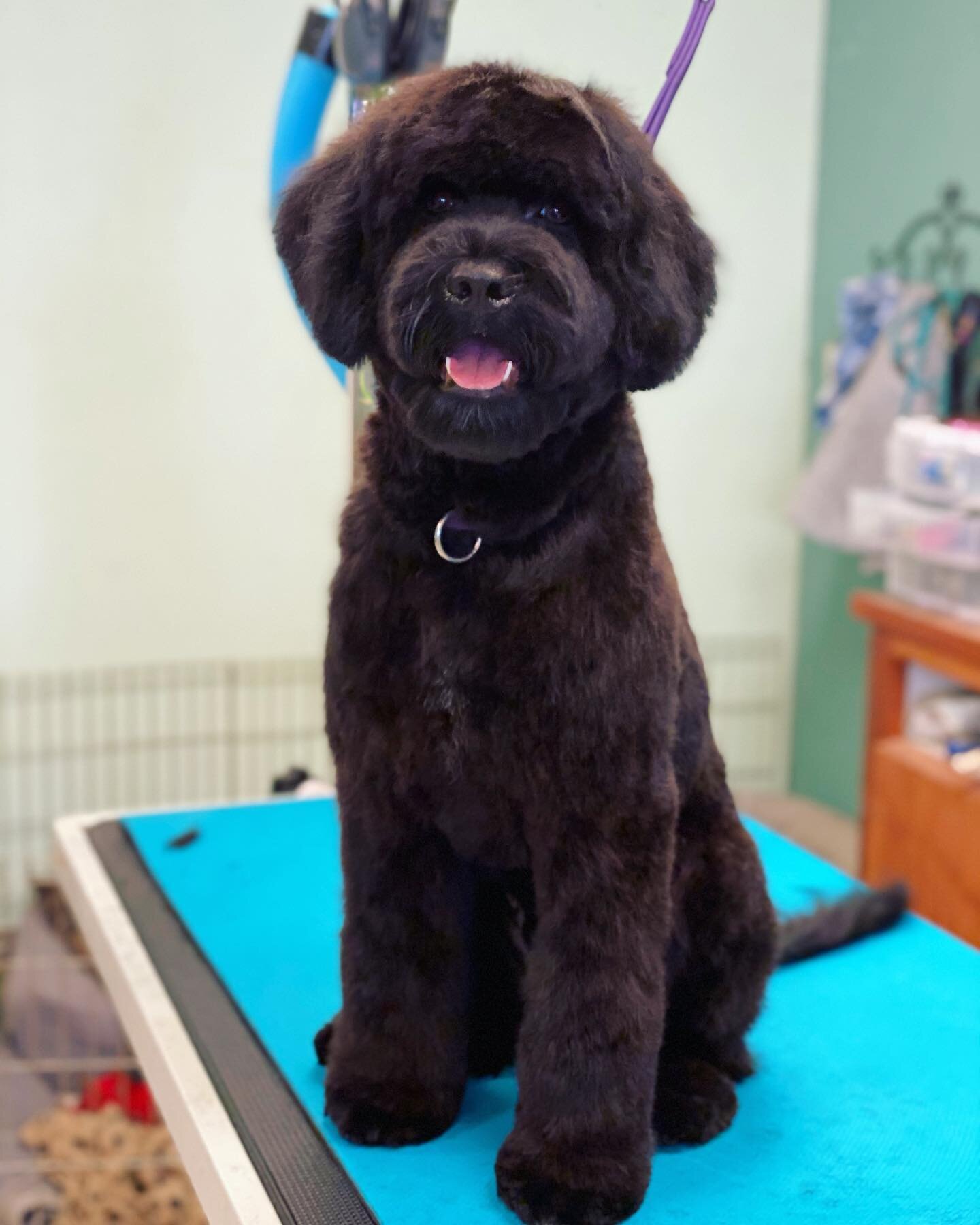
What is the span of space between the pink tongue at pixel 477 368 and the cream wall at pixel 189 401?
125 centimetres

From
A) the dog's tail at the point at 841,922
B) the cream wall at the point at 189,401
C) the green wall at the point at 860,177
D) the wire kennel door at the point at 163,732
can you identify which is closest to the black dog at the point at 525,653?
the dog's tail at the point at 841,922

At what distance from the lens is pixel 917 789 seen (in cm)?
203

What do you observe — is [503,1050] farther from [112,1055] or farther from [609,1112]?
[112,1055]

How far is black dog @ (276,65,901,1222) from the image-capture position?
738 millimetres

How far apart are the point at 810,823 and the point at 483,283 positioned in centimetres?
175

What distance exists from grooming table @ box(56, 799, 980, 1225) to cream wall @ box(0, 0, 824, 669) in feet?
3.05

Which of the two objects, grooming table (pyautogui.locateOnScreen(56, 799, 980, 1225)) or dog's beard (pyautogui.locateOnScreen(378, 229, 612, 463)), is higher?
dog's beard (pyautogui.locateOnScreen(378, 229, 612, 463))

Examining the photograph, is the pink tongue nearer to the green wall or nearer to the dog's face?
the dog's face

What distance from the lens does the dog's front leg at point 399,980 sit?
0.93 metres

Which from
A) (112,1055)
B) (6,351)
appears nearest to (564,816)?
(112,1055)

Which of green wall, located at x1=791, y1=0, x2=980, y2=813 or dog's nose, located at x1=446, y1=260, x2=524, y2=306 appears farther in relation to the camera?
green wall, located at x1=791, y1=0, x2=980, y2=813

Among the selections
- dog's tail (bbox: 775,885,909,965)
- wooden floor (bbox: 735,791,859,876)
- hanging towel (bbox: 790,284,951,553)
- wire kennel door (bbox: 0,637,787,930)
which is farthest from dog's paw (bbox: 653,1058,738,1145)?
hanging towel (bbox: 790,284,951,553)

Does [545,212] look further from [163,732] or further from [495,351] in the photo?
[163,732]

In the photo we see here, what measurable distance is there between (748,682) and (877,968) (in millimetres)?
1242
